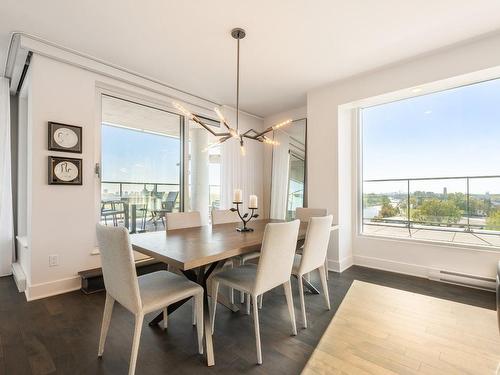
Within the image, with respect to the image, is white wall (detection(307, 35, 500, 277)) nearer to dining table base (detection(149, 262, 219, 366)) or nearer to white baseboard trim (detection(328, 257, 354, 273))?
white baseboard trim (detection(328, 257, 354, 273))

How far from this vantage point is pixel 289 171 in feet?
15.1

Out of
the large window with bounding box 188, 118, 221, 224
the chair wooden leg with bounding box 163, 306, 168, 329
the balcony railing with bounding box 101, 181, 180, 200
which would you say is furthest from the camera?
the large window with bounding box 188, 118, 221, 224

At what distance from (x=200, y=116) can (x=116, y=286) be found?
326 cm

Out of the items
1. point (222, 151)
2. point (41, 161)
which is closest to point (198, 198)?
point (222, 151)

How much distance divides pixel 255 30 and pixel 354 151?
2376mm

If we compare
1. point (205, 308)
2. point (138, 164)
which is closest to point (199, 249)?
point (205, 308)

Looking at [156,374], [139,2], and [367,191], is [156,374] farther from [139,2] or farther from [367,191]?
[367,191]

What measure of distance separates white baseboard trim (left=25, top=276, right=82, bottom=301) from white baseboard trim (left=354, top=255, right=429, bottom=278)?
3.69m

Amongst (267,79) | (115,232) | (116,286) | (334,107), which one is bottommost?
(116,286)

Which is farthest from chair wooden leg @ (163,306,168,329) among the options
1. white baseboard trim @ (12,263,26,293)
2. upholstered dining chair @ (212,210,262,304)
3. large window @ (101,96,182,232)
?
white baseboard trim @ (12,263,26,293)

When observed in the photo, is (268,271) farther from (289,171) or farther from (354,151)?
(289,171)

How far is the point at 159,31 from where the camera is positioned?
237 cm

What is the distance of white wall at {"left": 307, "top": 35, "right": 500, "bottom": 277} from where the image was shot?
8.74 ft

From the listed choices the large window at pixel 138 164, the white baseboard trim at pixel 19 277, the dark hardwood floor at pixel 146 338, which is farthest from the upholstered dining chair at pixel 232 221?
the white baseboard trim at pixel 19 277
